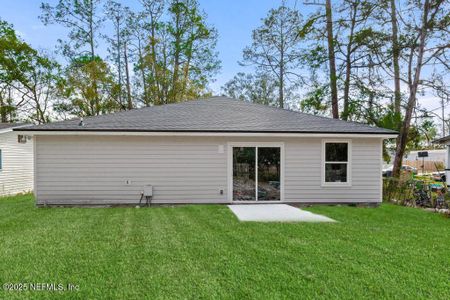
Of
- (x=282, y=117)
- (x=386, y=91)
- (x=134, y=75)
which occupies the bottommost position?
(x=282, y=117)

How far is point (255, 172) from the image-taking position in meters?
9.77

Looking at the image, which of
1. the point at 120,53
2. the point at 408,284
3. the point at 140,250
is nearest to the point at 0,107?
the point at 120,53

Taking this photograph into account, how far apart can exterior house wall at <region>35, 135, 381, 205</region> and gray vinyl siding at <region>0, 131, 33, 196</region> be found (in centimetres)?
670

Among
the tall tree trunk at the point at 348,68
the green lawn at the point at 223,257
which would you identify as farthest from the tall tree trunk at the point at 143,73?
the green lawn at the point at 223,257

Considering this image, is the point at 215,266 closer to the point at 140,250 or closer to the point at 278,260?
the point at 278,260

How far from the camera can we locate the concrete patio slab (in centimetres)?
723

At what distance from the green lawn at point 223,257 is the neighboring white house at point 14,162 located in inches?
338

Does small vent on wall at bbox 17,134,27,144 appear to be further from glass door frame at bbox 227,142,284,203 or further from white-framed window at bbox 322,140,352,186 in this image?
white-framed window at bbox 322,140,352,186

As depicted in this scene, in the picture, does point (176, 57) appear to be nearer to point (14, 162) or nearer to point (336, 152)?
point (14, 162)

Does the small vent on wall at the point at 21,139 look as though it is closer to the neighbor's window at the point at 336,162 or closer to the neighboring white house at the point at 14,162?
the neighboring white house at the point at 14,162

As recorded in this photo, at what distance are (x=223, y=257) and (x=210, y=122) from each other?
19.5 ft

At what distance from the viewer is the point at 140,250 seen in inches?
187

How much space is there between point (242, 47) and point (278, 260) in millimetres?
19148

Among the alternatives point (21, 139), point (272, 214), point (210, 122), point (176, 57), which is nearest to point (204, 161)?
point (210, 122)
